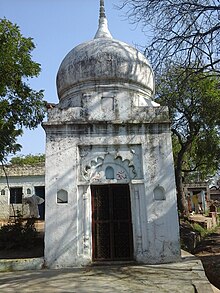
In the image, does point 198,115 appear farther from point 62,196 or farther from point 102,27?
point 62,196

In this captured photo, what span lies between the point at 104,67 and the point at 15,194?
642 inches

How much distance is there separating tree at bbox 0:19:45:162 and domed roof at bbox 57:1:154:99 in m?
4.85

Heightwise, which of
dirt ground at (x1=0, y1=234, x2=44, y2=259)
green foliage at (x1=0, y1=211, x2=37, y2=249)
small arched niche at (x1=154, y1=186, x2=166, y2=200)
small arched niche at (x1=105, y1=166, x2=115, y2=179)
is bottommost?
dirt ground at (x1=0, y1=234, x2=44, y2=259)

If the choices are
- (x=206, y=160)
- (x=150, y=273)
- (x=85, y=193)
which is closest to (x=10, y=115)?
(x=85, y=193)

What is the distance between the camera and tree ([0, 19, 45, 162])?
12461 millimetres

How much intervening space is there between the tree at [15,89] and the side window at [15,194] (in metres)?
8.59

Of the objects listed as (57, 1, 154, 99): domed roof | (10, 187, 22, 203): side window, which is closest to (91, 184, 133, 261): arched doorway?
(57, 1, 154, 99): domed roof

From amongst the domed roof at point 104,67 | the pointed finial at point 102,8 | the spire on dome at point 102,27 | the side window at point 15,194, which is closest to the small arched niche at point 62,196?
the domed roof at point 104,67

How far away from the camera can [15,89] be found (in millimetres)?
13180

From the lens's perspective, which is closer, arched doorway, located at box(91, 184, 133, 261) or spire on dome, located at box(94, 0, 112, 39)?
arched doorway, located at box(91, 184, 133, 261)

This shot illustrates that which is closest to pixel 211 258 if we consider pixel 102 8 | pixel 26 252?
pixel 26 252

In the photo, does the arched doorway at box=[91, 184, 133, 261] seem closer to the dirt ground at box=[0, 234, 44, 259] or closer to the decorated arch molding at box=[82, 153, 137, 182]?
the decorated arch molding at box=[82, 153, 137, 182]

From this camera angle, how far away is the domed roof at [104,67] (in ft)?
25.8

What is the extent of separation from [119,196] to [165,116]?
2.14m
